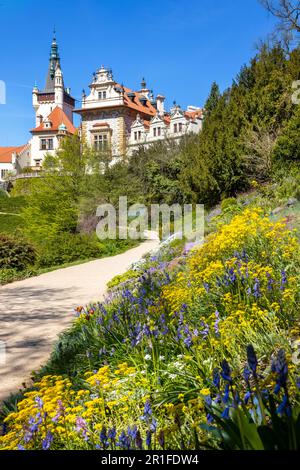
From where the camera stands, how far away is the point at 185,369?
265cm

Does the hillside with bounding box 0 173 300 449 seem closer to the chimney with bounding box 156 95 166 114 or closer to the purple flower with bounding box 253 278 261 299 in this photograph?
the purple flower with bounding box 253 278 261 299

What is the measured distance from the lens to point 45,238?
17.6 meters

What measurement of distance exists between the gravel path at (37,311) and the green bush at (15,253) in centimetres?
144

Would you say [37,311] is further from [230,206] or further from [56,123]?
[56,123]

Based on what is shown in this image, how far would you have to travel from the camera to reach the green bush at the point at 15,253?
12.9 meters

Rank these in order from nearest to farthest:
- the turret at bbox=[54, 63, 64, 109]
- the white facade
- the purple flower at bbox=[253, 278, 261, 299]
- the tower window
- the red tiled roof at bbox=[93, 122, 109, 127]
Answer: the purple flower at bbox=[253, 278, 261, 299] < the white facade < the tower window < the red tiled roof at bbox=[93, 122, 109, 127] < the turret at bbox=[54, 63, 64, 109]

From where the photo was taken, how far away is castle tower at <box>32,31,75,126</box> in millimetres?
79125

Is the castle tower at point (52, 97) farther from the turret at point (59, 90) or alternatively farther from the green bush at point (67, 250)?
the green bush at point (67, 250)

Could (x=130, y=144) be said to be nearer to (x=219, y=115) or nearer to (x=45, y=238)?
(x=219, y=115)

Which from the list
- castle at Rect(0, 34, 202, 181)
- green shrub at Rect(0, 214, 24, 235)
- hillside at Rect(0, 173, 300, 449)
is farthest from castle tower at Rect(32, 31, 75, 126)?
hillside at Rect(0, 173, 300, 449)

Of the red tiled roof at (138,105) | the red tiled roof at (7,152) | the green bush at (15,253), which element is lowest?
the green bush at (15,253)

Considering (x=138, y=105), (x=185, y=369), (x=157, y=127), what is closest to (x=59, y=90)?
(x=138, y=105)

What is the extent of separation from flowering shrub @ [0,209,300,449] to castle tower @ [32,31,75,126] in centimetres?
7496

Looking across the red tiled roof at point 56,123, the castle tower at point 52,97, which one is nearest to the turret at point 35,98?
the castle tower at point 52,97
